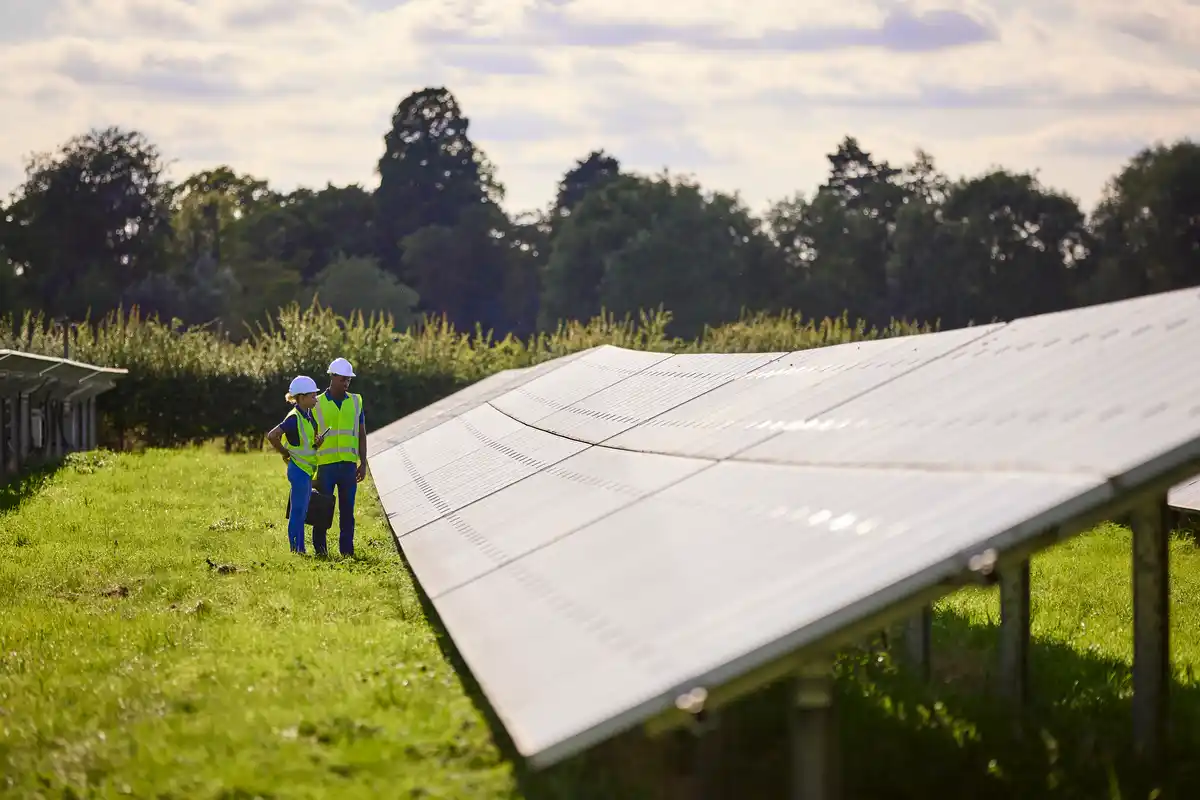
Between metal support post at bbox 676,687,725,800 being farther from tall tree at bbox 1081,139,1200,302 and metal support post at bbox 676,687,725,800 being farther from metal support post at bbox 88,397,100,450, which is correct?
tall tree at bbox 1081,139,1200,302

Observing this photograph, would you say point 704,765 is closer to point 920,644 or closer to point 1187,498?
point 920,644

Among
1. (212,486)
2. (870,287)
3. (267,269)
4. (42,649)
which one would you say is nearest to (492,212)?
(267,269)

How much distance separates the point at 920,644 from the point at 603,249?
204ft

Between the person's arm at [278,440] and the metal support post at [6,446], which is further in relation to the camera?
the metal support post at [6,446]

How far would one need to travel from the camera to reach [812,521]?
20.5 feet

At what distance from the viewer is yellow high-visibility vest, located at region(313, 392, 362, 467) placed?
14.4m

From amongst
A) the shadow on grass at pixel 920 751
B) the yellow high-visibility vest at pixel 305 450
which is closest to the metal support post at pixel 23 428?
the yellow high-visibility vest at pixel 305 450

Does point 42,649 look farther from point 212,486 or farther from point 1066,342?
point 212,486

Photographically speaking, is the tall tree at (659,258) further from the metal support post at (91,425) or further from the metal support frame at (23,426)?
the metal support frame at (23,426)

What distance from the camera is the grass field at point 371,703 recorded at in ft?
21.5

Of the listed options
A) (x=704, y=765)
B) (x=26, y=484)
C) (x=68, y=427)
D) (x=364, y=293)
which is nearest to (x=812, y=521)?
(x=704, y=765)

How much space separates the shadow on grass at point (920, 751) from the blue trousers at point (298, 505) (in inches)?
248

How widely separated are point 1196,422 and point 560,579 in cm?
292

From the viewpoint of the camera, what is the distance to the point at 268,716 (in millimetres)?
7570
